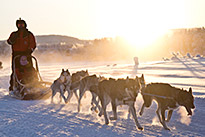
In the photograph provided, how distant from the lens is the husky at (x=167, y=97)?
605 centimetres

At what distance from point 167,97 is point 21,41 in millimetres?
7140

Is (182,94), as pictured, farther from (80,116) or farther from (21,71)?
(21,71)

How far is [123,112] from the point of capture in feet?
27.1

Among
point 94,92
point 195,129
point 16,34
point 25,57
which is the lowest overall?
point 195,129

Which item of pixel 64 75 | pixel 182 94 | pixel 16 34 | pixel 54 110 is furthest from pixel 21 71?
pixel 182 94

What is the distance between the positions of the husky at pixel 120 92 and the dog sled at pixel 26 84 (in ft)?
14.1

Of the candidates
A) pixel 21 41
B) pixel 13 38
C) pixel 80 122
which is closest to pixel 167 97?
pixel 80 122

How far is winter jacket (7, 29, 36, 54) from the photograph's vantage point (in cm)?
1097

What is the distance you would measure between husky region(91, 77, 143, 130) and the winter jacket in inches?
211

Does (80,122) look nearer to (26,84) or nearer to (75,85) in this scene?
(75,85)

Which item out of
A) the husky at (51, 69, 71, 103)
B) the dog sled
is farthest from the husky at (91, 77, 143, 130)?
the dog sled

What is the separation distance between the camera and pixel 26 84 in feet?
35.1

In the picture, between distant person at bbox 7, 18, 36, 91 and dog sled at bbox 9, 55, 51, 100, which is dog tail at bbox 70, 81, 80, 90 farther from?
distant person at bbox 7, 18, 36, 91

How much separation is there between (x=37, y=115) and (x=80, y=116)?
1276mm
